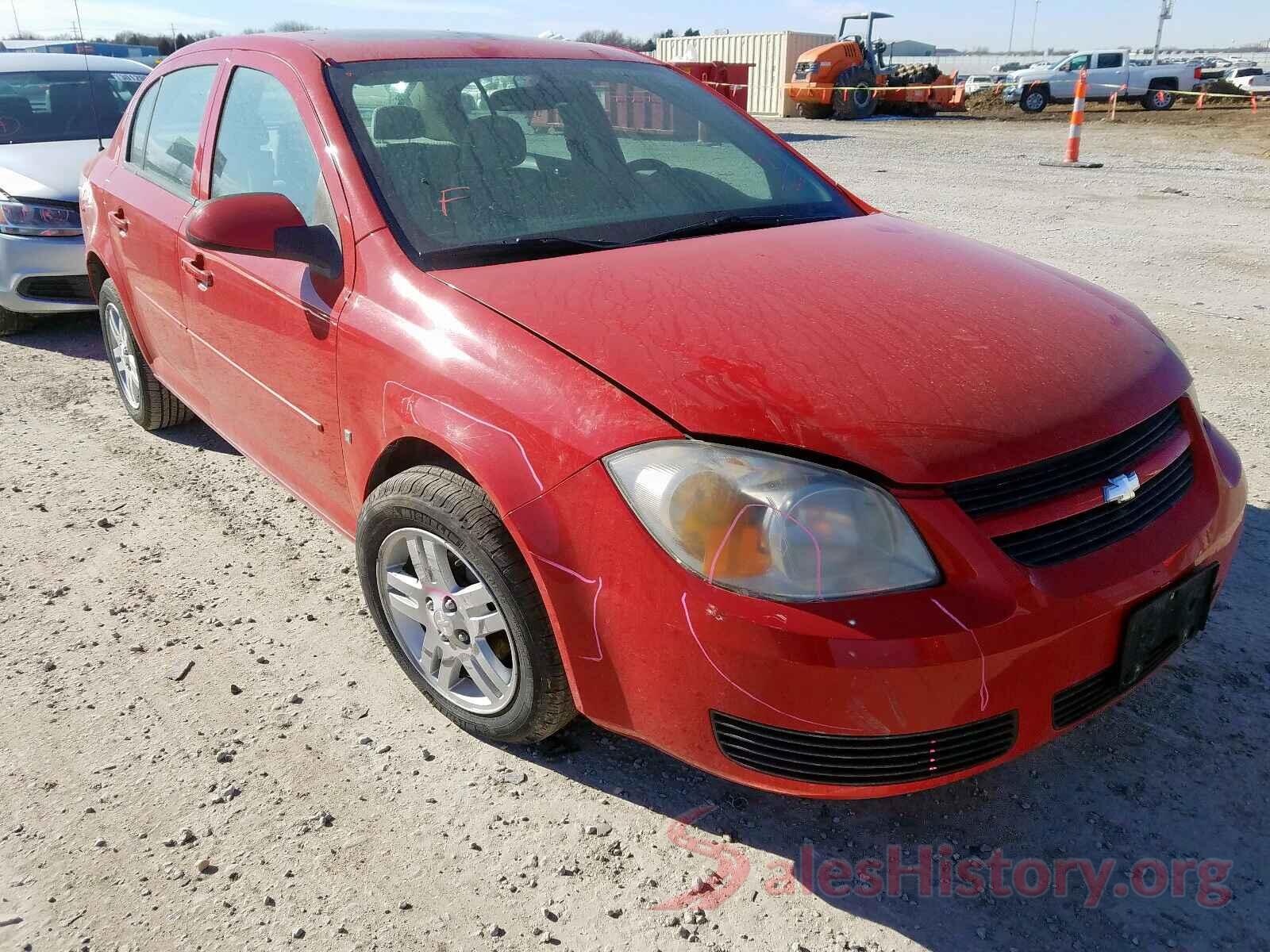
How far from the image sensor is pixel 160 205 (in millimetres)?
3480

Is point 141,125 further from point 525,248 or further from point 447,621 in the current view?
point 447,621

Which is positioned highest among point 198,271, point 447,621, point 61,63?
point 61,63

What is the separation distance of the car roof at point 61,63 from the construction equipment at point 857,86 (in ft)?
66.8

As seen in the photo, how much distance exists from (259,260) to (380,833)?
160 cm

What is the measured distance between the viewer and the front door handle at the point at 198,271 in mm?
3086

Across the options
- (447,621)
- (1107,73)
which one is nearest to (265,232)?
(447,621)

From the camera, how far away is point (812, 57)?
981 inches

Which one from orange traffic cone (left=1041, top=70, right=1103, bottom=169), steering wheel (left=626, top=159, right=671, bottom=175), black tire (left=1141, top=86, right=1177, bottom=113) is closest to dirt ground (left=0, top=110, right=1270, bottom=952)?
steering wheel (left=626, top=159, right=671, bottom=175)

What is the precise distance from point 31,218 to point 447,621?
4.61 metres

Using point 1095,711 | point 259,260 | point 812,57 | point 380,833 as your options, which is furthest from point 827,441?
point 812,57

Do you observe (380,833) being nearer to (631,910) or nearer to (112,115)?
(631,910)

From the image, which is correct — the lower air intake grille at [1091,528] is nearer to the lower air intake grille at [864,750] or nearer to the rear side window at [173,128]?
the lower air intake grille at [864,750]

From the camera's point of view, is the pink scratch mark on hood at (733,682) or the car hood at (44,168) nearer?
the pink scratch mark on hood at (733,682)

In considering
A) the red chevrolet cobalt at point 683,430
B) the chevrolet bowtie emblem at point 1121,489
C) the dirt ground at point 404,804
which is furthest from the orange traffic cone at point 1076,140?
the chevrolet bowtie emblem at point 1121,489
